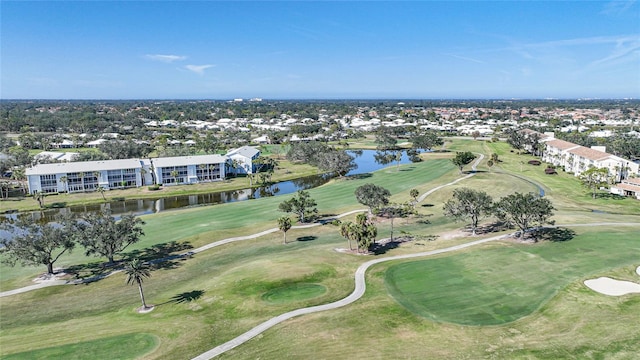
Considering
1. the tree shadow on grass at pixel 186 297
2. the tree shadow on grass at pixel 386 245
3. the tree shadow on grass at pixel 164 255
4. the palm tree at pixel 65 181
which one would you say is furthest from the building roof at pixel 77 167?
the tree shadow on grass at pixel 386 245

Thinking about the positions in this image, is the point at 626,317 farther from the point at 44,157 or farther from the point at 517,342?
the point at 44,157

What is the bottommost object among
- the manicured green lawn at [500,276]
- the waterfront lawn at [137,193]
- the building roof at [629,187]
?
the waterfront lawn at [137,193]

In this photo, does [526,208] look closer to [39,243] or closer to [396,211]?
[396,211]

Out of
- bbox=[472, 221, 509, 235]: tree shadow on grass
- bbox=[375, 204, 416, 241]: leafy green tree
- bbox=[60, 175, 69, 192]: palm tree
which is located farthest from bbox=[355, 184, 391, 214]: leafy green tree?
bbox=[60, 175, 69, 192]: palm tree

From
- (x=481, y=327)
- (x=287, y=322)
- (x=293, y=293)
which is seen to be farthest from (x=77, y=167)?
(x=481, y=327)

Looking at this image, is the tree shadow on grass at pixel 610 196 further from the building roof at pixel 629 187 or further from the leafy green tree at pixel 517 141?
the leafy green tree at pixel 517 141

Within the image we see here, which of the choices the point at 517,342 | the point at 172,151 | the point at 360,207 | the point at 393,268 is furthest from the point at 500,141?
the point at 517,342
